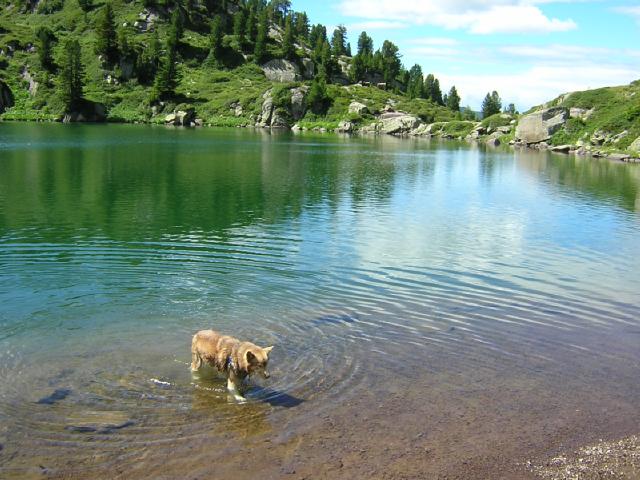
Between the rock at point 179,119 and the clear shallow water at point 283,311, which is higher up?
the rock at point 179,119

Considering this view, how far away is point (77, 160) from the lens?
59.6 metres

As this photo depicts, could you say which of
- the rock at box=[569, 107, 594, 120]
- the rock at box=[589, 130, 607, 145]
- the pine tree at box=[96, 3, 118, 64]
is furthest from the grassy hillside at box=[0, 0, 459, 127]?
the rock at box=[589, 130, 607, 145]

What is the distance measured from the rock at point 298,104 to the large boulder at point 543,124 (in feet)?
248

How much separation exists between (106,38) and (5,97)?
4206 centimetres

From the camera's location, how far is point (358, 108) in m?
189

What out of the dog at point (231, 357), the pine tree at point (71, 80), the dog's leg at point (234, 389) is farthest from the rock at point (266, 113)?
the dog's leg at point (234, 389)

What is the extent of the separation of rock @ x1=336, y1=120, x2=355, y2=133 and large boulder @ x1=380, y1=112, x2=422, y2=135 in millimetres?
9460

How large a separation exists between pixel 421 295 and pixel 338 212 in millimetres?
17549

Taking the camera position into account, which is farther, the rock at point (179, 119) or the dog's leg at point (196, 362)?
the rock at point (179, 119)

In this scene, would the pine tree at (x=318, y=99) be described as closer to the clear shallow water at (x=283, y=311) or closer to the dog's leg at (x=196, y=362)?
the clear shallow water at (x=283, y=311)

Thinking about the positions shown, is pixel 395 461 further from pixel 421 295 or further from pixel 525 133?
pixel 525 133

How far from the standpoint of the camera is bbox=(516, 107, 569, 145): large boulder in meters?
126

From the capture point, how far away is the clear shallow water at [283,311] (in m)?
11.6

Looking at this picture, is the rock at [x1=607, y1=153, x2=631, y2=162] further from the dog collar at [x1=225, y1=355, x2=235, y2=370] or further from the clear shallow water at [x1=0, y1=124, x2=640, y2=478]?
Result: the dog collar at [x1=225, y1=355, x2=235, y2=370]
